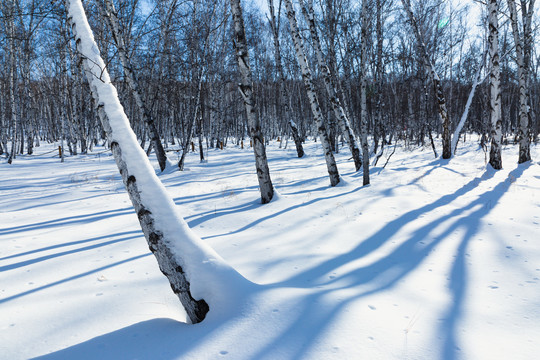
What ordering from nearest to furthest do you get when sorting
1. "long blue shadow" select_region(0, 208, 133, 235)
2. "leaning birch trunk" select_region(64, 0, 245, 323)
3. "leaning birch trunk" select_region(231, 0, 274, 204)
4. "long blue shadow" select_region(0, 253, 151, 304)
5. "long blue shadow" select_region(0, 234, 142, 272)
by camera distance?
1. "leaning birch trunk" select_region(64, 0, 245, 323)
2. "long blue shadow" select_region(0, 253, 151, 304)
3. "long blue shadow" select_region(0, 234, 142, 272)
4. "long blue shadow" select_region(0, 208, 133, 235)
5. "leaning birch trunk" select_region(231, 0, 274, 204)

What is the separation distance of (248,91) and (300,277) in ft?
11.5

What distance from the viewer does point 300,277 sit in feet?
10.1

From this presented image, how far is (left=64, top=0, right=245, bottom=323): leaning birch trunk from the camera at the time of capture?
210 cm

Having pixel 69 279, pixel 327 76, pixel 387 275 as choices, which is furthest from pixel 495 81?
pixel 69 279

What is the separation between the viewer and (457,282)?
288cm

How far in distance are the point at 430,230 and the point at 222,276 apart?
336 cm

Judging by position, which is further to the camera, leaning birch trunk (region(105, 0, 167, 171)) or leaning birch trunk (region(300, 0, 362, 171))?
leaning birch trunk (region(105, 0, 167, 171))

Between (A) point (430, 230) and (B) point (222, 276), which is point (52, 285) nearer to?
(B) point (222, 276)

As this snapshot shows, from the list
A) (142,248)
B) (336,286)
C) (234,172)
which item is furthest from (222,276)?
(234,172)

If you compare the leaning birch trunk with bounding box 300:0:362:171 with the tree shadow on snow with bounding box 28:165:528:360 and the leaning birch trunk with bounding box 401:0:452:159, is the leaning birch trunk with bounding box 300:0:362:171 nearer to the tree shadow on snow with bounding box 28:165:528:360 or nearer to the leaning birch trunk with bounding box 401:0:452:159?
the leaning birch trunk with bounding box 401:0:452:159

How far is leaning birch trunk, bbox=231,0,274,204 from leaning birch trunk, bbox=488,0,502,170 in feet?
23.4

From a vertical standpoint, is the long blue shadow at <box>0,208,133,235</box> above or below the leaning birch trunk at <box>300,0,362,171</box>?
Answer: below

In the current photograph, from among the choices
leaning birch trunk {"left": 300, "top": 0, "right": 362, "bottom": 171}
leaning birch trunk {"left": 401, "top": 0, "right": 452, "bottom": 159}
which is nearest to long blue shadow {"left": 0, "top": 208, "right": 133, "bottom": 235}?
leaning birch trunk {"left": 300, "top": 0, "right": 362, "bottom": 171}

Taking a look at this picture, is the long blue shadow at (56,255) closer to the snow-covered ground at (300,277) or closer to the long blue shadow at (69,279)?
the snow-covered ground at (300,277)
